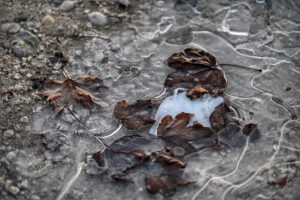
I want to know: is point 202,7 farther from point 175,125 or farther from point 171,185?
point 171,185

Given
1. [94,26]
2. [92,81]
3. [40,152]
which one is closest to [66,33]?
[94,26]

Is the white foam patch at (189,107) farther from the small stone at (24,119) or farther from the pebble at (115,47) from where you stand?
the small stone at (24,119)

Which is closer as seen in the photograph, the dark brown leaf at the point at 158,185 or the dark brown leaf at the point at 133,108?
the dark brown leaf at the point at 158,185

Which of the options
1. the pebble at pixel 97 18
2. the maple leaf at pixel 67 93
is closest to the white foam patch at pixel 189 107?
the maple leaf at pixel 67 93

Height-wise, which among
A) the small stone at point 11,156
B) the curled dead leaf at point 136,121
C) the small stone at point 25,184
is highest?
the curled dead leaf at point 136,121

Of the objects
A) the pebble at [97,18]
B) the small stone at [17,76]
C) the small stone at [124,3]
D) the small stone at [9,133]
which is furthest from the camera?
the small stone at [124,3]

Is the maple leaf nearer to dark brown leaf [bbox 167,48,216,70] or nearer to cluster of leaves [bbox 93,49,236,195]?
cluster of leaves [bbox 93,49,236,195]
